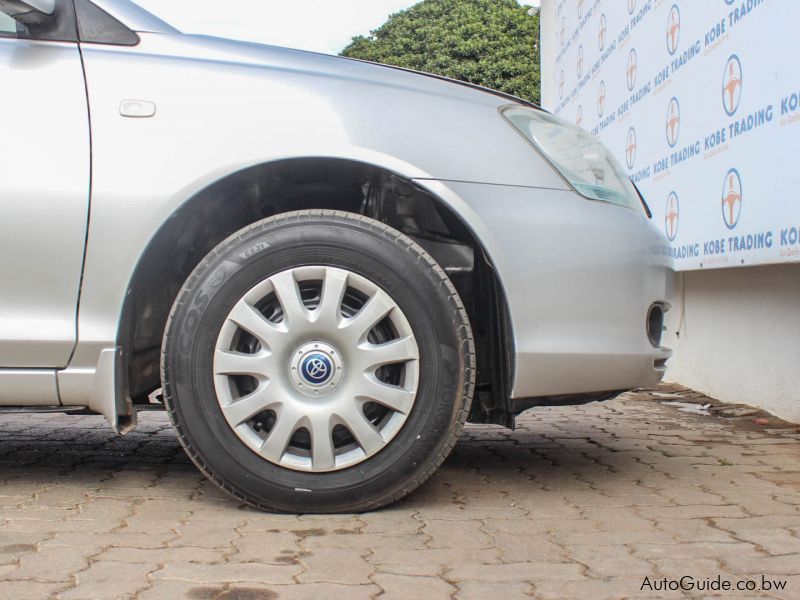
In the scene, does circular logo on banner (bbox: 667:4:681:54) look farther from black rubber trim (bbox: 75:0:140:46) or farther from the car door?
the car door

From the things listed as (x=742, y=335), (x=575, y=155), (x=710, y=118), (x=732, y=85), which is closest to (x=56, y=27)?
(x=575, y=155)

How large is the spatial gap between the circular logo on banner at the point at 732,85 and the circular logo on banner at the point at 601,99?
3030 millimetres

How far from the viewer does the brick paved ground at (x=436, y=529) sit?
7.09ft

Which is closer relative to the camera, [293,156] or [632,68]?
[293,156]

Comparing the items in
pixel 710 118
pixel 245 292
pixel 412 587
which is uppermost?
pixel 710 118

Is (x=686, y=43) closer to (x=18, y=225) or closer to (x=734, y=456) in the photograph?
(x=734, y=456)

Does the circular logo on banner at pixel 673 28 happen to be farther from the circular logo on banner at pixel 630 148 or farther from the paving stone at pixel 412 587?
the paving stone at pixel 412 587

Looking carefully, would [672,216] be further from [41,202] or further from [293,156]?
[41,202]

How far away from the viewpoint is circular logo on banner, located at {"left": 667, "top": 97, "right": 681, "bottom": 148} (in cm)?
594

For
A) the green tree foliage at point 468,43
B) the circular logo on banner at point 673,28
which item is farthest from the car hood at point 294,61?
the green tree foliage at point 468,43

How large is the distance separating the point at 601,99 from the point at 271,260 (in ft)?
19.7

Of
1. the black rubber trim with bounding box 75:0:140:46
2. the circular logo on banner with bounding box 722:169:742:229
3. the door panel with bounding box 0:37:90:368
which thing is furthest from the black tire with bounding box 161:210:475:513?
the circular logo on banner with bounding box 722:169:742:229

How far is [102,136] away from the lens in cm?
277

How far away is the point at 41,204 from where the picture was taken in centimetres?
273
